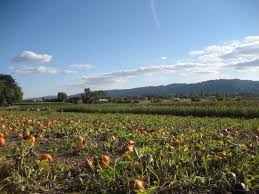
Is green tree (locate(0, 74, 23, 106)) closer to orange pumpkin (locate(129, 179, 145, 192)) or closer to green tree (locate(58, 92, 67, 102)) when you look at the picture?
green tree (locate(58, 92, 67, 102))

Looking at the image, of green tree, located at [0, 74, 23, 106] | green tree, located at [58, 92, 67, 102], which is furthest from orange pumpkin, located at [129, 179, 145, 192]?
green tree, located at [58, 92, 67, 102]

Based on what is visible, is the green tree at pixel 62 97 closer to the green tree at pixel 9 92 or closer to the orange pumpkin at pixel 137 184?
the green tree at pixel 9 92

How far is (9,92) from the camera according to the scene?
318 feet

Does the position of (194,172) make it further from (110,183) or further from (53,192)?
(53,192)

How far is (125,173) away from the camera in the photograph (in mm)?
5008

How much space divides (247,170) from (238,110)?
2374 centimetres

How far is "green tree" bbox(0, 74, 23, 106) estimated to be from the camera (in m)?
92.4

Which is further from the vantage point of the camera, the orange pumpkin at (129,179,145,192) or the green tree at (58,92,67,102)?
the green tree at (58,92,67,102)

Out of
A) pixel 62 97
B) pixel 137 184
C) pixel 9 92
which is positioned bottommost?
pixel 137 184

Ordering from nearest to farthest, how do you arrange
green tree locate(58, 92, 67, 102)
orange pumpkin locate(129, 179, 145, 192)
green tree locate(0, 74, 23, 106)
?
orange pumpkin locate(129, 179, 145, 192)
green tree locate(0, 74, 23, 106)
green tree locate(58, 92, 67, 102)

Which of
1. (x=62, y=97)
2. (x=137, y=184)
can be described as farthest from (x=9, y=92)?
(x=137, y=184)

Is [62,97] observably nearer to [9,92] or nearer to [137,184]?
[9,92]

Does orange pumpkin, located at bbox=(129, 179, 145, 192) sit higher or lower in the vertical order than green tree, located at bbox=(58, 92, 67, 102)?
lower

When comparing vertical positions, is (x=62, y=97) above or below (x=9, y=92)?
below
